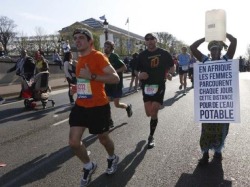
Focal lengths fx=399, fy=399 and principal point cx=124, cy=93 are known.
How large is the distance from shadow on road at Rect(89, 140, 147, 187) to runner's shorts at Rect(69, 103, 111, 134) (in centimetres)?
62

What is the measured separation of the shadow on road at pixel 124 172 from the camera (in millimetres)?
4836

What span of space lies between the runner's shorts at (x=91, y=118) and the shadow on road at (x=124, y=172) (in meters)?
0.62

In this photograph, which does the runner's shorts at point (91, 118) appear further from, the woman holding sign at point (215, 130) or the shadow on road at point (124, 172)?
the woman holding sign at point (215, 130)

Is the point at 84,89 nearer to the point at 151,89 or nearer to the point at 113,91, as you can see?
the point at 151,89

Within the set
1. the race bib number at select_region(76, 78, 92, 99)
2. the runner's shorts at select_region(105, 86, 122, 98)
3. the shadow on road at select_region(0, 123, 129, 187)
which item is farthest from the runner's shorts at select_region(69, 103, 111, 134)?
the runner's shorts at select_region(105, 86, 122, 98)

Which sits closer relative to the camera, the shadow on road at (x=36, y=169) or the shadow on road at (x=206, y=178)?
the shadow on road at (x=206, y=178)

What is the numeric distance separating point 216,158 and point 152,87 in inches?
67.8

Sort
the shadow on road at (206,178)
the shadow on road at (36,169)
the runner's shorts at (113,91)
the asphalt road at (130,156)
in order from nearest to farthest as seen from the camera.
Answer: the shadow on road at (206,178)
the asphalt road at (130,156)
the shadow on road at (36,169)
the runner's shorts at (113,91)

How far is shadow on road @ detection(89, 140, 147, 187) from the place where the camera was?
190 inches

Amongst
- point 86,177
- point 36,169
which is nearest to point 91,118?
point 86,177

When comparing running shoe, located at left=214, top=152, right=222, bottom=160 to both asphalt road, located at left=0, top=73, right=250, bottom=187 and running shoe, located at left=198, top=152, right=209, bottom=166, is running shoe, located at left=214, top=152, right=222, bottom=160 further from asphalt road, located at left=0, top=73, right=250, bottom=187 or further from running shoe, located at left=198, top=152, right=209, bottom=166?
running shoe, located at left=198, top=152, right=209, bottom=166

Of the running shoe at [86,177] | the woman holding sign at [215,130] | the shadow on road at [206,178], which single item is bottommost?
the shadow on road at [206,178]

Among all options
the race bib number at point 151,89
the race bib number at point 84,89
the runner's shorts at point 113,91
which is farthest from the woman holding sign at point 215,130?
the runner's shorts at point 113,91

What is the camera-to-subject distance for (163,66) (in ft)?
22.5
